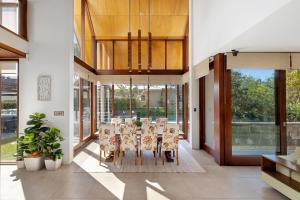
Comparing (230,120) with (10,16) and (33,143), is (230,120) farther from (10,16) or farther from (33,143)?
(10,16)

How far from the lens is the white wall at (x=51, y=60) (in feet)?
18.9

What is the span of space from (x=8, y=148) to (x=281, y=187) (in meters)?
5.93

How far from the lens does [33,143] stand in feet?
17.6

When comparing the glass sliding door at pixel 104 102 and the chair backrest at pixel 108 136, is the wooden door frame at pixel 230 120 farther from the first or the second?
the glass sliding door at pixel 104 102

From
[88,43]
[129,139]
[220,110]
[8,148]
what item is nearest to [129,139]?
[129,139]

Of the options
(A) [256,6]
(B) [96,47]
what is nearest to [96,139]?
(B) [96,47]

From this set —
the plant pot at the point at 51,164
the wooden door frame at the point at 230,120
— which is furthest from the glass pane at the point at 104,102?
the wooden door frame at the point at 230,120

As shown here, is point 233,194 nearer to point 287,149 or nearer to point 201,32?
point 287,149

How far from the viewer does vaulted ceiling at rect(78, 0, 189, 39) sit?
8727 millimetres

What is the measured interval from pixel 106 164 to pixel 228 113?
317 centimetres

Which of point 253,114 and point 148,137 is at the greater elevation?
point 253,114

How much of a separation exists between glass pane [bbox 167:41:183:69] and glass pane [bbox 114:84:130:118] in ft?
6.88

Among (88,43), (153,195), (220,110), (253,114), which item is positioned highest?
(88,43)

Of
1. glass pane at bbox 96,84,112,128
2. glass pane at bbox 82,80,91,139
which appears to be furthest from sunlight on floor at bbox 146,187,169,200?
glass pane at bbox 96,84,112,128
